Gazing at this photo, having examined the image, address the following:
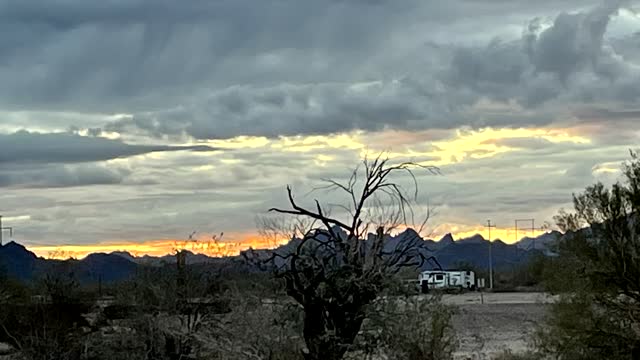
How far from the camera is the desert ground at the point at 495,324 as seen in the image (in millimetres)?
51875

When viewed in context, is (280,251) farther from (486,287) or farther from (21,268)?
(486,287)

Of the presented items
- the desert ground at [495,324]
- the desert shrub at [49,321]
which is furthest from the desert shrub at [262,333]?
the desert ground at [495,324]

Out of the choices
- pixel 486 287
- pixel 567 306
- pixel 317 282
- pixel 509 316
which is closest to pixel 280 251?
pixel 317 282

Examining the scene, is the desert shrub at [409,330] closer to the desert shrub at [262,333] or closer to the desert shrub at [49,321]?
the desert shrub at [262,333]

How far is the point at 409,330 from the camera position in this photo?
1323 inches

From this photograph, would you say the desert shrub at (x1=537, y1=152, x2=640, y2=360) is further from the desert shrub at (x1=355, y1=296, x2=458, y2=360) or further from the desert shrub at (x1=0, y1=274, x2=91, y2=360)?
the desert shrub at (x1=0, y1=274, x2=91, y2=360)

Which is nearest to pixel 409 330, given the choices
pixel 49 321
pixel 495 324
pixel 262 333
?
pixel 262 333

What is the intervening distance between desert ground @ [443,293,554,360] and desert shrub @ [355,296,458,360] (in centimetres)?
350

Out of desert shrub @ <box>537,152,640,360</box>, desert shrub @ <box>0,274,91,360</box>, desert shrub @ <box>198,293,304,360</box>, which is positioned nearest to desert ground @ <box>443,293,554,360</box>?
desert shrub @ <box>537,152,640,360</box>

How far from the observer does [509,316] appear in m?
78.2

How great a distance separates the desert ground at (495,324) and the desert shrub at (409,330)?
138 inches

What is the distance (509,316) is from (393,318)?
Result: 48.9m

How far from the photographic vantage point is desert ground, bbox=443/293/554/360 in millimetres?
51875

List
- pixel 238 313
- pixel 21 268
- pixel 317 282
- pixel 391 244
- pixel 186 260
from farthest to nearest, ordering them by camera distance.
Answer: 1. pixel 21 268
2. pixel 186 260
3. pixel 238 313
4. pixel 391 244
5. pixel 317 282
